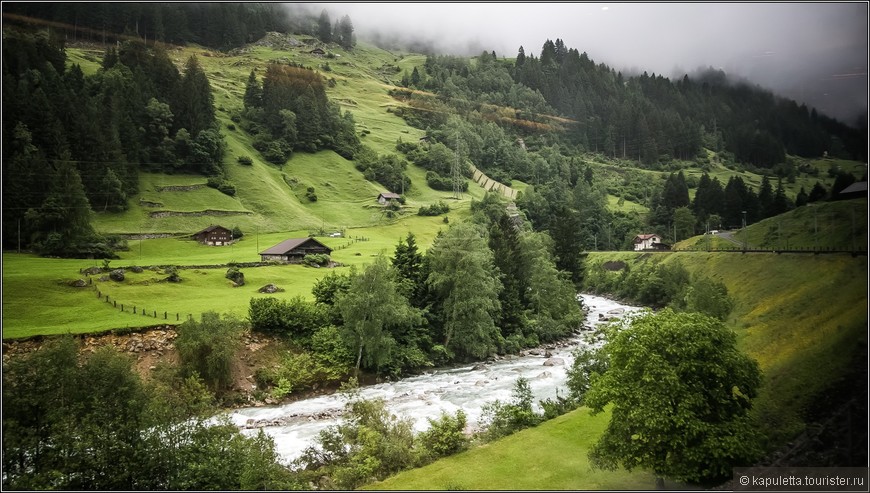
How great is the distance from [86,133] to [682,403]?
43.6m

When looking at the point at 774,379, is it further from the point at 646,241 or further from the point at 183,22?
the point at 183,22

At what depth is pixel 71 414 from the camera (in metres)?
14.4

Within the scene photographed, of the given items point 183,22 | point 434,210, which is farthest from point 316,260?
point 183,22

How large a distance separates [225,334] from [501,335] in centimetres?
1931

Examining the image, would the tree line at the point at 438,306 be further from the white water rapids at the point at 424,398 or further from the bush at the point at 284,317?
the white water rapids at the point at 424,398

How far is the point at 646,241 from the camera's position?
6222cm

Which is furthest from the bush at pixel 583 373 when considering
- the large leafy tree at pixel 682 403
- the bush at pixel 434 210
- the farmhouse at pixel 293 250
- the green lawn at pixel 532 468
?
the bush at pixel 434 210

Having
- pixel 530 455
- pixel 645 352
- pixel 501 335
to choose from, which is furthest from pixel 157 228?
pixel 645 352

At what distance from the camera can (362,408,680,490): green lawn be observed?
45.5ft

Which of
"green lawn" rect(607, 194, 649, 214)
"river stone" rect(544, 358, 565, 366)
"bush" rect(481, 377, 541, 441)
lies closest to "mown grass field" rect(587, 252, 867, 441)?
"bush" rect(481, 377, 541, 441)

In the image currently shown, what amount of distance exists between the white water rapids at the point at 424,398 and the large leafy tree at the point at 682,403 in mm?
9322

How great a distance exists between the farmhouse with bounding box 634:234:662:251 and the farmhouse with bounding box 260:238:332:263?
40.7 m

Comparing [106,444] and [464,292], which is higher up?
[464,292]

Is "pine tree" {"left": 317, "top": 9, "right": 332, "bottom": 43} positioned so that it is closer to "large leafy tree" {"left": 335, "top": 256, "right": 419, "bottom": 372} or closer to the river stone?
"large leafy tree" {"left": 335, "top": 256, "right": 419, "bottom": 372}
